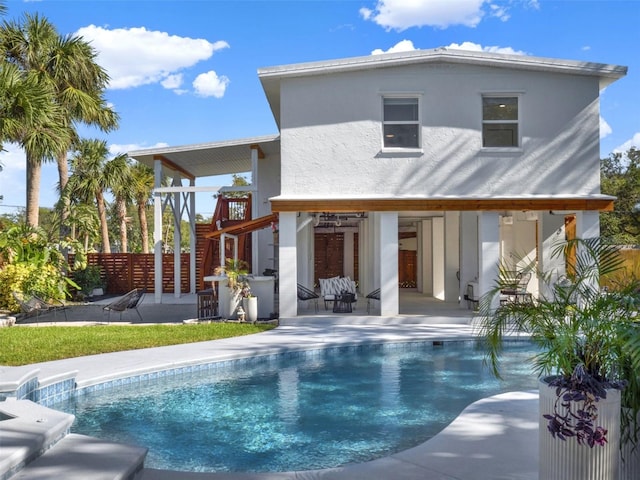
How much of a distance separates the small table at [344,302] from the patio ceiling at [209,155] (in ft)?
18.1

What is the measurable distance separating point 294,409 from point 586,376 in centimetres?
452

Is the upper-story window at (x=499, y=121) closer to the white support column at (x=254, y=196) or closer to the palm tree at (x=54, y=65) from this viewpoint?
the white support column at (x=254, y=196)

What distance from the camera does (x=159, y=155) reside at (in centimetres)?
1814

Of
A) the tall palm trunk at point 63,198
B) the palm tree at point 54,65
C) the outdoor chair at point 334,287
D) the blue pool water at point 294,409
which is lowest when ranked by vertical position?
the blue pool water at point 294,409

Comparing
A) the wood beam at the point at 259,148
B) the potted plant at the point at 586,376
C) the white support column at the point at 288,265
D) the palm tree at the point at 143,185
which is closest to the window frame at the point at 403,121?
the white support column at the point at 288,265

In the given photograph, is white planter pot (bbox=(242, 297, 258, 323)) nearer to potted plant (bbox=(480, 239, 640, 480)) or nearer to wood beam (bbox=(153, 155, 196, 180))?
wood beam (bbox=(153, 155, 196, 180))

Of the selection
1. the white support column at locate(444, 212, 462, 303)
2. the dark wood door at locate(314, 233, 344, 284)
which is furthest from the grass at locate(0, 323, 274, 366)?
the dark wood door at locate(314, 233, 344, 284)

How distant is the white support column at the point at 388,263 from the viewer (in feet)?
48.0

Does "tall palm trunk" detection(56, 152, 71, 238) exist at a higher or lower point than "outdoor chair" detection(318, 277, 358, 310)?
higher

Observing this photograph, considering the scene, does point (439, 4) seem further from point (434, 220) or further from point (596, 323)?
point (596, 323)

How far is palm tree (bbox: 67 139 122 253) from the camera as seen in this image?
1019 inches

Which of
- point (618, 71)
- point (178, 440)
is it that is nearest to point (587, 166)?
point (618, 71)

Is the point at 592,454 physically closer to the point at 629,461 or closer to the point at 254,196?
the point at 629,461

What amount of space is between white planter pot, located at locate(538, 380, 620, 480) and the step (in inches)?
127
